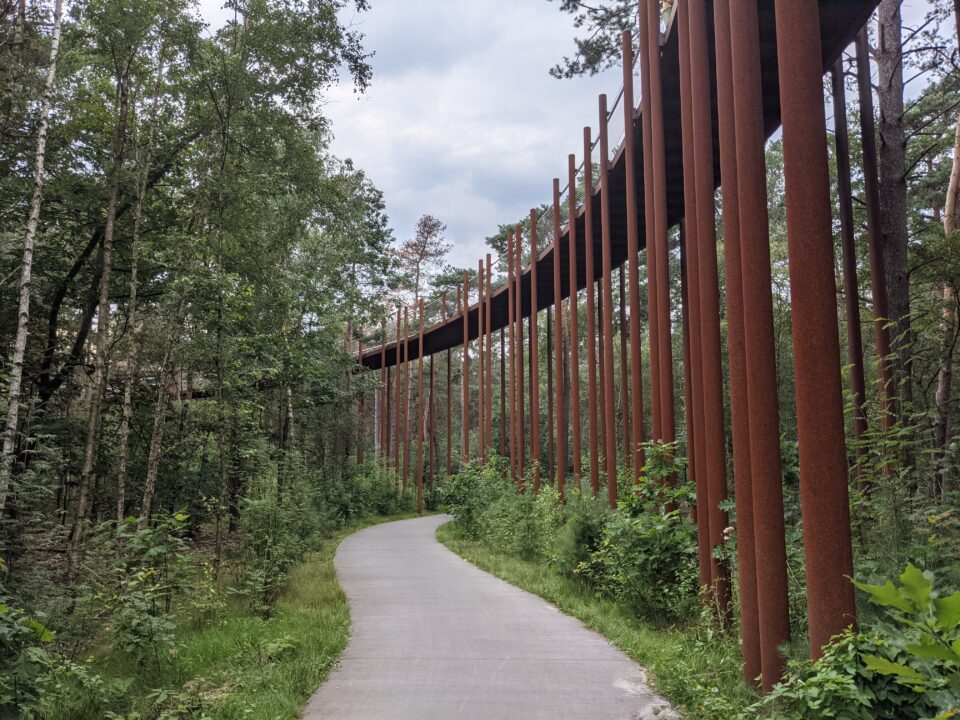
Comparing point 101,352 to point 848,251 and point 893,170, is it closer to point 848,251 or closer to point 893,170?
point 848,251

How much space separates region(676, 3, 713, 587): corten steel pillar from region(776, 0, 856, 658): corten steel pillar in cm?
250

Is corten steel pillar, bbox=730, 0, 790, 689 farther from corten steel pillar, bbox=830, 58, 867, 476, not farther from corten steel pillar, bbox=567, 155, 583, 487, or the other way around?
corten steel pillar, bbox=567, 155, 583, 487

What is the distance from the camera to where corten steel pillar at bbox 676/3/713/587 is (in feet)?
22.6

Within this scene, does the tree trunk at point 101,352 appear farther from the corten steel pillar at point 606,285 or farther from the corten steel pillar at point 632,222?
the corten steel pillar at point 606,285

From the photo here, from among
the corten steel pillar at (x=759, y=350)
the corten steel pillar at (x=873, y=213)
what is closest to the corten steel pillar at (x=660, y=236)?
the corten steel pillar at (x=873, y=213)

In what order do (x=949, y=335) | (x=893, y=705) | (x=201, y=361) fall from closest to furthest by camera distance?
(x=893, y=705)
(x=949, y=335)
(x=201, y=361)

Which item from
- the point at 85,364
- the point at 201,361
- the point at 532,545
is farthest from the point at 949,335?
the point at 85,364

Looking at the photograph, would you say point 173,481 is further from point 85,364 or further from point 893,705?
point 893,705

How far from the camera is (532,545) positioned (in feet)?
42.7

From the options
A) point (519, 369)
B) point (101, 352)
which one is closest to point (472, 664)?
point (101, 352)

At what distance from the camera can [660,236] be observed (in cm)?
950

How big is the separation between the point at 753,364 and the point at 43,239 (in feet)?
40.1

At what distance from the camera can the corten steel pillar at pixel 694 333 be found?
6.89m

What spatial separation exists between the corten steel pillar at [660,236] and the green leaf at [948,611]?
7701 mm
